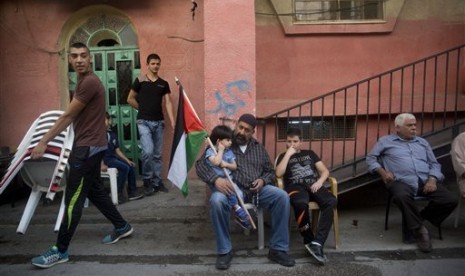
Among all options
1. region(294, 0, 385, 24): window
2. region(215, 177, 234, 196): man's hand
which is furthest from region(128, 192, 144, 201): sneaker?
region(294, 0, 385, 24): window

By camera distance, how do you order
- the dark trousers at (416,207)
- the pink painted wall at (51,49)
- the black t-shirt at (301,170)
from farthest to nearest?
the pink painted wall at (51,49), the black t-shirt at (301,170), the dark trousers at (416,207)

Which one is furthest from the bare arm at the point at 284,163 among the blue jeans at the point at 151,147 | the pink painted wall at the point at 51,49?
the pink painted wall at the point at 51,49

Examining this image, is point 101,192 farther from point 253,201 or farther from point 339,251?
point 339,251

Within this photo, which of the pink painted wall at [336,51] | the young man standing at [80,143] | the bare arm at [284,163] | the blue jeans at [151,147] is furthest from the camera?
the pink painted wall at [336,51]

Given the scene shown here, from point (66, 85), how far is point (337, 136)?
4.11m

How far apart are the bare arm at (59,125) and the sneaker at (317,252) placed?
2.39 metres

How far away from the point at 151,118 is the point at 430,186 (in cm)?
350

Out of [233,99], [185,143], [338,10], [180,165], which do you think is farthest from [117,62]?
[338,10]

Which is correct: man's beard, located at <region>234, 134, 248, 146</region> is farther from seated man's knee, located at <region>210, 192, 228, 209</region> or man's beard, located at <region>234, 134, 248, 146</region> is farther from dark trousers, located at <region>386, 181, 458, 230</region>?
dark trousers, located at <region>386, 181, 458, 230</region>

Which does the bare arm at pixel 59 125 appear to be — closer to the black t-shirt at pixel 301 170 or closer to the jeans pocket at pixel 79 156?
the jeans pocket at pixel 79 156

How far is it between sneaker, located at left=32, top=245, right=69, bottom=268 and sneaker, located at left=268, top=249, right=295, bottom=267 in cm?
189

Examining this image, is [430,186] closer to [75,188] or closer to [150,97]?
[75,188]

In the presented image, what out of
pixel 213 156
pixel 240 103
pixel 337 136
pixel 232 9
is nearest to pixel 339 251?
pixel 213 156

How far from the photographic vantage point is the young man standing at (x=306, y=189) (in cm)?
393
